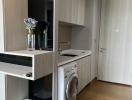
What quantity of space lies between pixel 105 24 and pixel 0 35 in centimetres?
285

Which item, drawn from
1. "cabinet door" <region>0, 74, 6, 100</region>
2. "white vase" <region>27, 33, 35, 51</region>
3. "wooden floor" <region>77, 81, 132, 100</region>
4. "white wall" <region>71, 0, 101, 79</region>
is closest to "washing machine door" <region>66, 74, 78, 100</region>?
"wooden floor" <region>77, 81, 132, 100</region>

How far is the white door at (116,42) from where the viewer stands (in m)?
3.75

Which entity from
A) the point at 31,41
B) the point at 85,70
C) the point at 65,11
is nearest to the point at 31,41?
the point at 31,41

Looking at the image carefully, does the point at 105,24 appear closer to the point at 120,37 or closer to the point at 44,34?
the point at 120,37

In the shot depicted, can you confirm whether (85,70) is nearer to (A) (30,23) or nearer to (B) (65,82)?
(B) (65,82)

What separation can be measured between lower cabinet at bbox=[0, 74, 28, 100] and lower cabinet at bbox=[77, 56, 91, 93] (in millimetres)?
1104

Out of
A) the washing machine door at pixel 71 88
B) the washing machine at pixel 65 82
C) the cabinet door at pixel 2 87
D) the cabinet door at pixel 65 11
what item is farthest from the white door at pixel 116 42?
the cabinet door at pixel 2 87

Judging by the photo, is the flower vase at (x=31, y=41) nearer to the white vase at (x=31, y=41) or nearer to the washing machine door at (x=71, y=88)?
the white vase at (x=31, y=41)

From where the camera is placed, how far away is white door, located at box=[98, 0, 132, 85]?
3746 mm

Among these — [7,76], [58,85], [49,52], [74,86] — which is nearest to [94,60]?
[74,86]

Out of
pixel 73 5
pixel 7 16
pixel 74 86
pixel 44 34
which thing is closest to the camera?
pixel 7 16

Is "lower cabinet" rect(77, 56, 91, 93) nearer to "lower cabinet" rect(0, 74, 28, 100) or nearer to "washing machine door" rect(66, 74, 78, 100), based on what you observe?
"washing machine door" rect(66, 74, 78, 100)

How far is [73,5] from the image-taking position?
308cm

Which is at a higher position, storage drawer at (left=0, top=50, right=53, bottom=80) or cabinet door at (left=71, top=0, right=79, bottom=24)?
cabinet door at (left=71, top=0, right=79, bottom=24)
